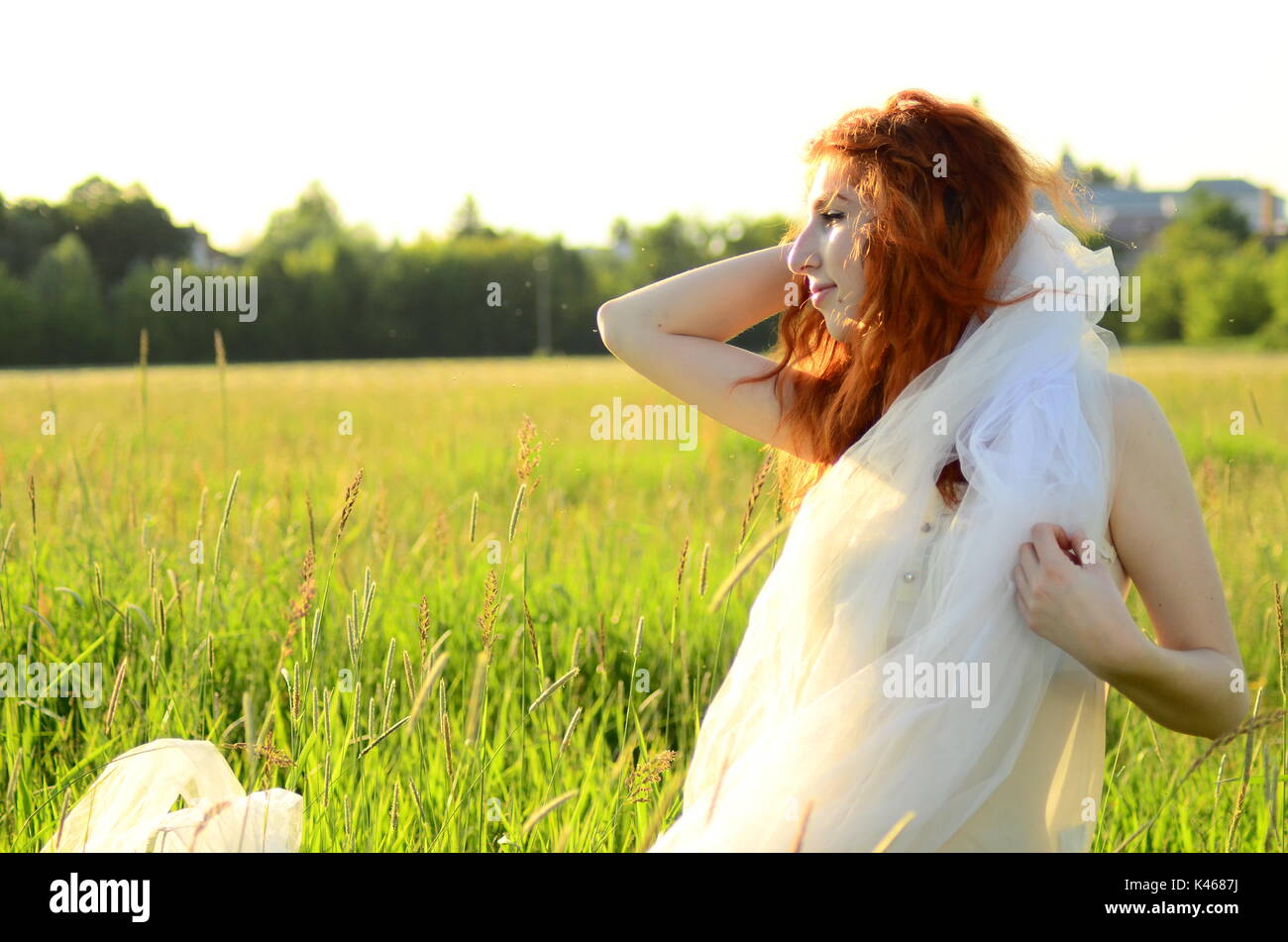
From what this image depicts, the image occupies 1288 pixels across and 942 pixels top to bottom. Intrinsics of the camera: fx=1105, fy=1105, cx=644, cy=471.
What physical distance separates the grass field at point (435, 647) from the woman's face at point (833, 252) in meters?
0.53

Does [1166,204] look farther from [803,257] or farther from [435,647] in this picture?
[435,647]

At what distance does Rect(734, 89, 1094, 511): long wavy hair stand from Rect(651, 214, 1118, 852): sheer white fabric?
46 mm

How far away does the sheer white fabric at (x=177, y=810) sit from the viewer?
1.90m

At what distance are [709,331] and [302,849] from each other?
1.23m

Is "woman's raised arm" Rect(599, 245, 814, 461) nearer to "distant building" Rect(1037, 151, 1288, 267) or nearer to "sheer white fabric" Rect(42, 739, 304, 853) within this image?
"sheer white fabric" Rect(42, 739, 304, 853)

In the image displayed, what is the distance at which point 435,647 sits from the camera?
1.93m

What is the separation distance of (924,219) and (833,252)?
15 centimetres

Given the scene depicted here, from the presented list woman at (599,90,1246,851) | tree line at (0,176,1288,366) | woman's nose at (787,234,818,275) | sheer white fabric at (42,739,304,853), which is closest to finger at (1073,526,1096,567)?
woman at (599,90,1246,851)

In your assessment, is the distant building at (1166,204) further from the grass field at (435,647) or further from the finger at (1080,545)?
the finger at (1080,545)

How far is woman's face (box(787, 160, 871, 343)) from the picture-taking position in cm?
184

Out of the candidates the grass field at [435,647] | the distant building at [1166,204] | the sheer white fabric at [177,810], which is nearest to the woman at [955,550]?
the grass field at [435,647]

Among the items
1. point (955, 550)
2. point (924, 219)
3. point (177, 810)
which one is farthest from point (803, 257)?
point (177, 810)
